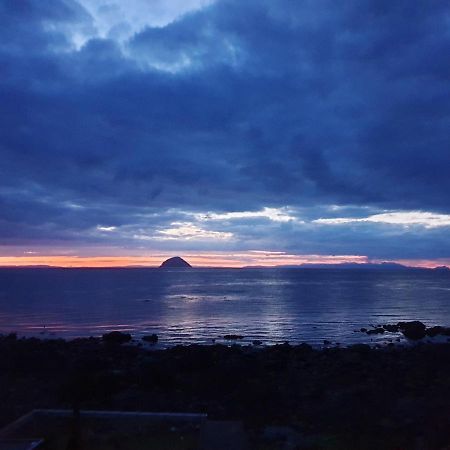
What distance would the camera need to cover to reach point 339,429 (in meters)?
11.7

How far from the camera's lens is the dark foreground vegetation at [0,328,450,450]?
11.5 m

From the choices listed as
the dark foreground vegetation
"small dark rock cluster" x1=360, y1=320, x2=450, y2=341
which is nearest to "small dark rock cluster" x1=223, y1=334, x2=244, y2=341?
"small dark rock cluster" x1=360, y1=320, x2=450, y2=341

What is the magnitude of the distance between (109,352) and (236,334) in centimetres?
1501

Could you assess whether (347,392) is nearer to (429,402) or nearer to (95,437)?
(429,402)

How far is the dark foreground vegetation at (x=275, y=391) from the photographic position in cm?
1146

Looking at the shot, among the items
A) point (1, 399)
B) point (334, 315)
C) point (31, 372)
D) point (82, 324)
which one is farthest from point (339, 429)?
point (334, 315)

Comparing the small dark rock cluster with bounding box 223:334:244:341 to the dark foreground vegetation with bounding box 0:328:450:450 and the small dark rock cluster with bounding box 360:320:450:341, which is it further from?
the dark foreground vegetation with bounding box 0:328:450:450

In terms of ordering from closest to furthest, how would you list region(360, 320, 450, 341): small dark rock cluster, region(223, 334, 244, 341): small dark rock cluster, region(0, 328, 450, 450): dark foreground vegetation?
region(0, 328, 450, 450): dark foreground vegetation < region(223, 334, 244, 341): small dark rock cluster < region(360, 320, 450, 341): small dark rock cluster

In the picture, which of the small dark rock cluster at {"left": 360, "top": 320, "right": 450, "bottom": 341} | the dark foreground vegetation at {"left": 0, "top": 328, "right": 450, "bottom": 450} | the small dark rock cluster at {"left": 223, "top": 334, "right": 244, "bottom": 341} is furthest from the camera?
the small dark rock cluster at {"left": 360, "top": 320, "right": 450, "bottom": 341}

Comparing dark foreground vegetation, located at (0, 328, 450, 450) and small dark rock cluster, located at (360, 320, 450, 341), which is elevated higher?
dark foreground vegetation, located at (0, 328, 450, 450)

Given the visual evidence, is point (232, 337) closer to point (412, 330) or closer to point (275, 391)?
point (412, 330)

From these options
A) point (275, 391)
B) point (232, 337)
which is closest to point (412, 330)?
point (232, 337)

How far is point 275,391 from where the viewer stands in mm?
15984

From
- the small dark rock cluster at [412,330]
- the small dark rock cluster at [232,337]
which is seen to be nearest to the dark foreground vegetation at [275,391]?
the small dark rock cluster at [232,337]
